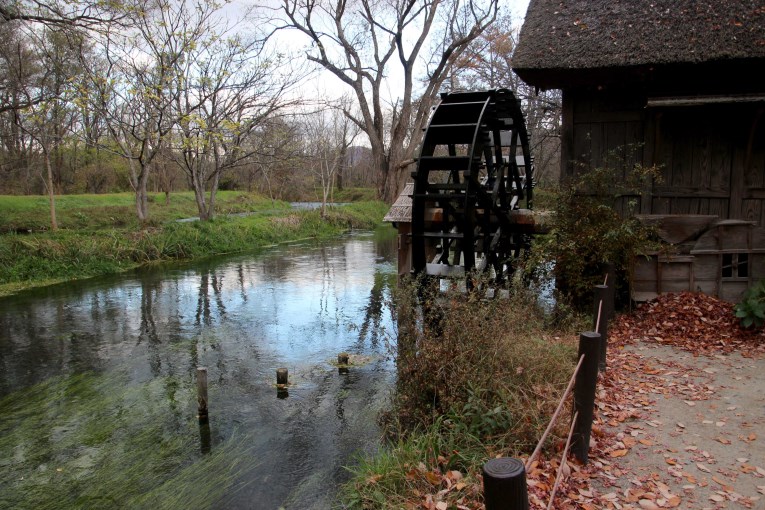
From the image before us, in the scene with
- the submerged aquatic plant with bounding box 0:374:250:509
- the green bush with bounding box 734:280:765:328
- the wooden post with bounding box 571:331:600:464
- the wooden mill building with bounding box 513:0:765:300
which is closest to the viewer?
the wooden post with bounding box 571:331:600:464

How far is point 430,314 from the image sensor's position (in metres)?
5.80

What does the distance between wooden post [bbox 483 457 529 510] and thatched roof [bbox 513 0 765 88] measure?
21.9 ft

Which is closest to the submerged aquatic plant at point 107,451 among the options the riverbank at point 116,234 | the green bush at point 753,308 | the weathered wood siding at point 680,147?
the green bush at point 753,308

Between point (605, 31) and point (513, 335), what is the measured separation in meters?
4.96

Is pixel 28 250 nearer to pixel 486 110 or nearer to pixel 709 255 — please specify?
pixel 486 110

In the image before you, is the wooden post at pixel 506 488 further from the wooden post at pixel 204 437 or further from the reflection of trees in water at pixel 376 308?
the reflection of trees in water at pixel 376 308

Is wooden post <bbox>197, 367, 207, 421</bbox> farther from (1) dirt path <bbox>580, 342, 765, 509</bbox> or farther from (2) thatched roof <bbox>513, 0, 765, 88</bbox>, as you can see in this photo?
(2) thatched roof <bbox>513, 0, 765, 88</bbox>

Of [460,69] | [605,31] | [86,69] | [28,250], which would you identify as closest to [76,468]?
[605,31]

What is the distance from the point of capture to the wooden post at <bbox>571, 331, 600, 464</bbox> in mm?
3330

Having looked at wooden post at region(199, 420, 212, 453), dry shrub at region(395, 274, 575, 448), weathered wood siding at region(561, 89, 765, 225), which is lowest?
wooden post at region(199, 420, 212, 453)

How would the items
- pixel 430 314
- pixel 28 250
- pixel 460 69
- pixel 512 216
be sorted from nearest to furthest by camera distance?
1. pixel 430 314
2. pixel 512 216
3. pixel 28 250
4. pixel 460 69

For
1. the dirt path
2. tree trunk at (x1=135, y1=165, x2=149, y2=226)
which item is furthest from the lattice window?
tree trunk at (x1=135, y1=165, x2=149, y2=226)

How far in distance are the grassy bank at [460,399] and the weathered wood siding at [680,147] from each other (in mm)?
A: 3129

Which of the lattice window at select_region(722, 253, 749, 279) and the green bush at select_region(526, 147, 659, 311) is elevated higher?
the green bush at select_region(526, 147, 659, 311)
